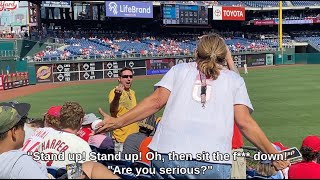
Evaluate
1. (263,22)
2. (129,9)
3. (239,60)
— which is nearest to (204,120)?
(239,60)

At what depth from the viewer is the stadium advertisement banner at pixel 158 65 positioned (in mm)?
37312

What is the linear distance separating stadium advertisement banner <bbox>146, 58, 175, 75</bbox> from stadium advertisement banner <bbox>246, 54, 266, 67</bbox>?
9.96 meters

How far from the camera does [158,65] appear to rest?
3791 centimetres

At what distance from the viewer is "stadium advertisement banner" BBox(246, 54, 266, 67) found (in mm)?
44866

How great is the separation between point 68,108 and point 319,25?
61785mm

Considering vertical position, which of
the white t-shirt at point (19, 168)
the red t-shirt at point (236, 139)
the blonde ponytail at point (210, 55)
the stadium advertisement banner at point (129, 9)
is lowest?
the red t-shirt at point (236, 139)

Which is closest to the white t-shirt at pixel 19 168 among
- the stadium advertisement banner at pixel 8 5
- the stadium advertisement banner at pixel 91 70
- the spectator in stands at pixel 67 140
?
the spectator in stands at pixel 67 140

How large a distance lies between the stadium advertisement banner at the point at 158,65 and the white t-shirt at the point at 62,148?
33581 millimetres

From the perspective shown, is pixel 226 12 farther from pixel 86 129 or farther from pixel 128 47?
pixel 86 129

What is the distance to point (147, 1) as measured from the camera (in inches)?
1944

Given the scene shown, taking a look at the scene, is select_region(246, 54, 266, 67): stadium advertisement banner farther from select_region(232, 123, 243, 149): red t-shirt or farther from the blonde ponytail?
the blonde ponytail

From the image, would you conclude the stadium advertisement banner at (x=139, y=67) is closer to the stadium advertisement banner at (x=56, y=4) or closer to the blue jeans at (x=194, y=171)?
the stadium advertisement banner at (x=56, y=4)

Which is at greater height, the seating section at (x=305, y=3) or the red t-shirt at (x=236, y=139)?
the seating section at (x=305, y=3)

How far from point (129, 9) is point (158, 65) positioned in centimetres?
1081
